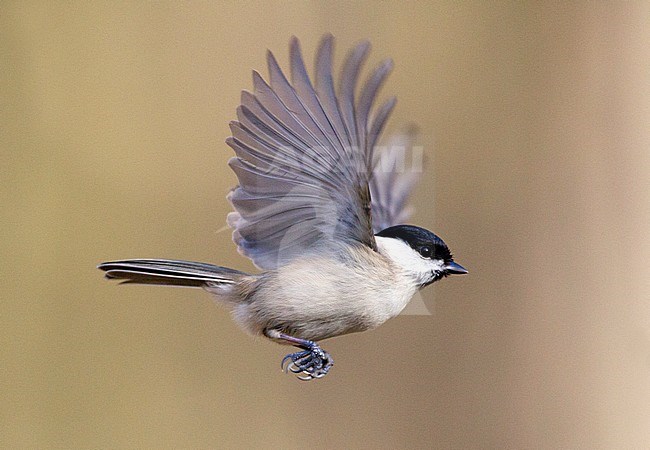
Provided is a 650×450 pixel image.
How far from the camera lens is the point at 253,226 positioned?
0.97 m

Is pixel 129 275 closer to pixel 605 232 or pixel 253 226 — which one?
pixel 253 226

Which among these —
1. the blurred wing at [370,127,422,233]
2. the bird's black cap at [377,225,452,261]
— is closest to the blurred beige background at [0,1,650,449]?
the blurred wing at [370,127,422,233]

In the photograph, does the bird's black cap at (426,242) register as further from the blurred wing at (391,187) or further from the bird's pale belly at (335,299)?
the blurred wing at (391,187)

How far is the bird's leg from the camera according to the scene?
945 millimetres

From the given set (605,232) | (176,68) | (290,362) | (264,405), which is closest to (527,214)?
(605,232)

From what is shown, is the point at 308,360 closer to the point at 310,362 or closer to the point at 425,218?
the point at 310,362

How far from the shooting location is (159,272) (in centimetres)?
90

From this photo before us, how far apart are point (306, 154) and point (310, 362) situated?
262 millimetres

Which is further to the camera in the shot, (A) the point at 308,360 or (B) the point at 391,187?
(B) the point at 391,187

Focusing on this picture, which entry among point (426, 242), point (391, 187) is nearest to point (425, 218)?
point (391, 187)

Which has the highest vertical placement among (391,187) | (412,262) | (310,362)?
(391,187)

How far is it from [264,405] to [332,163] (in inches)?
38.4

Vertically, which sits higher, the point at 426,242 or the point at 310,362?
the point at 426,242

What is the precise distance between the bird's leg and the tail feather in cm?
13
